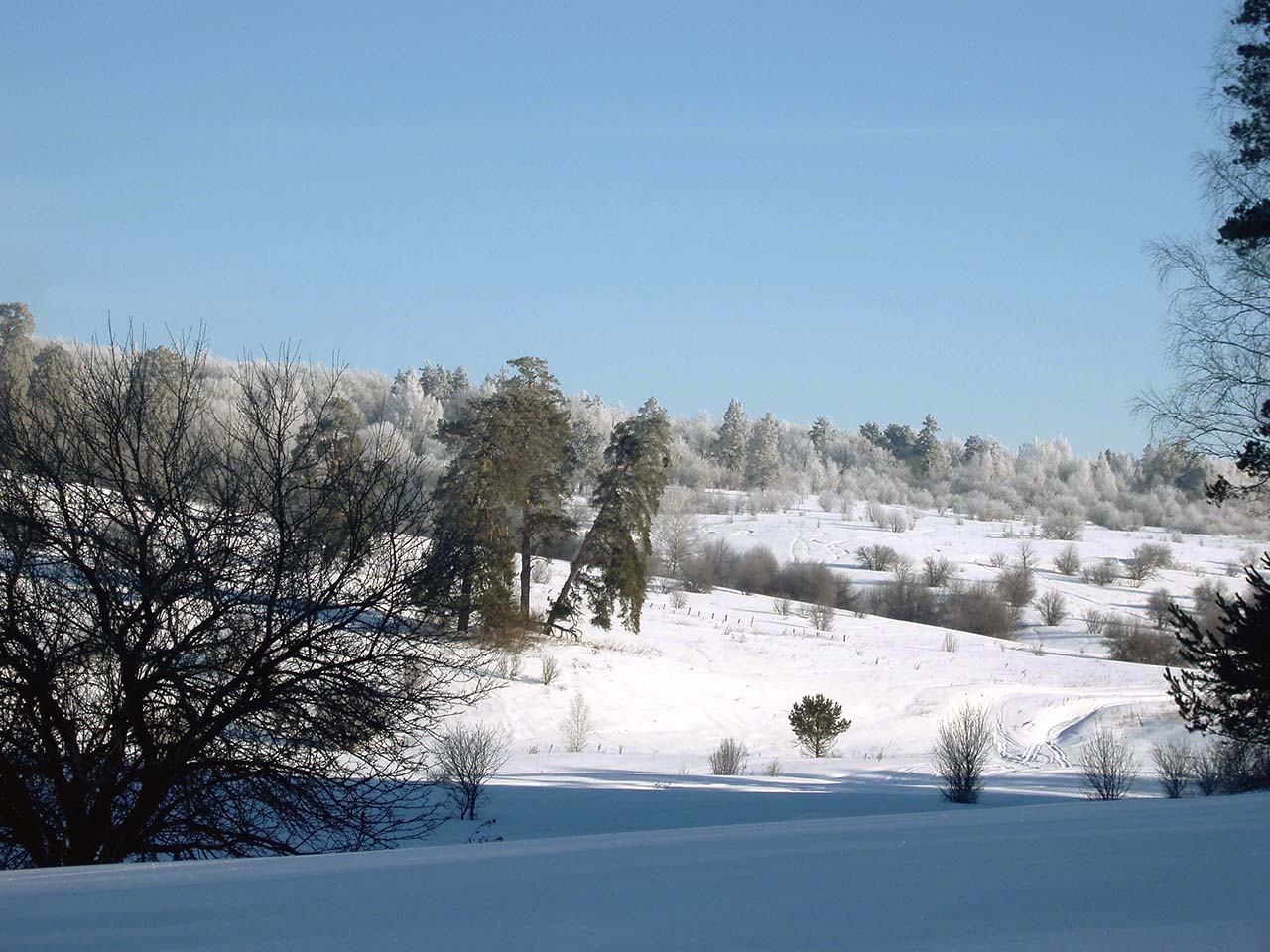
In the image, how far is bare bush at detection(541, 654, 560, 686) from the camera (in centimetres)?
3466

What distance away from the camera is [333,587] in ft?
36.7

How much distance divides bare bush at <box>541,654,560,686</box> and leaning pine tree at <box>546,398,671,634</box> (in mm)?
4160

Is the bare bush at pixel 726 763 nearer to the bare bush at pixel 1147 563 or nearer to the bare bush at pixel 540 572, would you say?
the bare bush at pixel 540 572

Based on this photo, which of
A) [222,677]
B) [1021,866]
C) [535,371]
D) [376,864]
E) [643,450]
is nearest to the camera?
[1021,866]

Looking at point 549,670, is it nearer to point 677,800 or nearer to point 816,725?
point 816,725

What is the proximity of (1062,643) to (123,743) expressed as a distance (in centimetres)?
5859

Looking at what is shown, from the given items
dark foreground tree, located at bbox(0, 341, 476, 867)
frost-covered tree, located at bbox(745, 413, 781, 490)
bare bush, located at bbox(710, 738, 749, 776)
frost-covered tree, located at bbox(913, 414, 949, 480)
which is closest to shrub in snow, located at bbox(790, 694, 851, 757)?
bare bush, located at bbox(710, 738, 749, 776)

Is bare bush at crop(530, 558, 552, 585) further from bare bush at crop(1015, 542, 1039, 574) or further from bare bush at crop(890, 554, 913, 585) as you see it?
bare bush at crop(1015, 542, 1039, 574)

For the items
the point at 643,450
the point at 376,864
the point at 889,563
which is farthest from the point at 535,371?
the point at 889,563

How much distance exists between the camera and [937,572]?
75.6 m

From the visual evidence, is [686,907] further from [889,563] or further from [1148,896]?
[889,563]

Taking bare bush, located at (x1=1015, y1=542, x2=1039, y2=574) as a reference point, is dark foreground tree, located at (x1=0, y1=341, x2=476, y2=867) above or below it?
below

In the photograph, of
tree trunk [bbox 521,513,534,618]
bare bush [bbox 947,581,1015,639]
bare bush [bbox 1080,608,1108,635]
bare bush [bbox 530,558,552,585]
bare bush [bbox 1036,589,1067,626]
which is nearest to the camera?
tree trunk [bbox 521,513,534,618]

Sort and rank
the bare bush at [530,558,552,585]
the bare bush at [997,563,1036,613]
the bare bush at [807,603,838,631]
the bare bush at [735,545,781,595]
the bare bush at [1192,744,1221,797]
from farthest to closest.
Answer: the bare bush at [735,545,781,595]
the bare bush at [997,563,1036,613]
the bare bush at [807,603,838,631]
the bare bush at [530,558,552,585]
the bare bush at [1192,744,1221,797]
